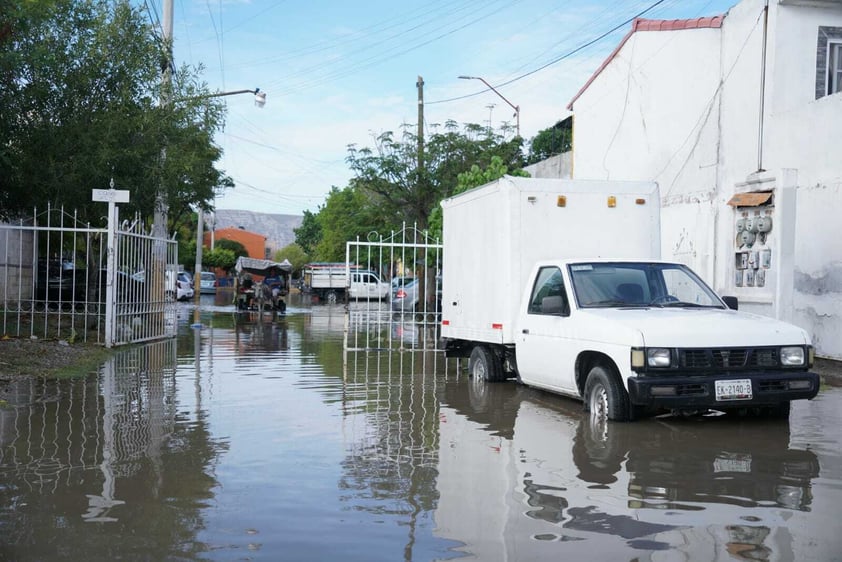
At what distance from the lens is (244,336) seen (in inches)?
860

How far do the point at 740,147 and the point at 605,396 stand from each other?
404 inches

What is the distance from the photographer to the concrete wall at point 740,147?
14820mm

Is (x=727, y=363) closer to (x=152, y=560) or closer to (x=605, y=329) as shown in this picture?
(x=605, y=329)

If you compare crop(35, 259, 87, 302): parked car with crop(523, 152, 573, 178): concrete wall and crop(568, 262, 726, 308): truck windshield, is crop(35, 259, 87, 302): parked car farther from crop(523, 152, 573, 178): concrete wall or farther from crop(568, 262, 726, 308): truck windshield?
crop(568, 262, 726, 308): truck windshield

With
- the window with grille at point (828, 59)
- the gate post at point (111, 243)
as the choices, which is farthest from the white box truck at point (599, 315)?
the window with grille at point (828, 59)

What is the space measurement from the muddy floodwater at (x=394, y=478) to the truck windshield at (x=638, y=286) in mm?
1301

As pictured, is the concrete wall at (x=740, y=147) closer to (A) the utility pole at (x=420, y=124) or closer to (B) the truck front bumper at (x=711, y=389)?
(B) the truck front bumper at (x=711, y=389)

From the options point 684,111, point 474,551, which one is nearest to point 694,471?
point 474,551

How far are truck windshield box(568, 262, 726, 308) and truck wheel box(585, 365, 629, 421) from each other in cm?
96

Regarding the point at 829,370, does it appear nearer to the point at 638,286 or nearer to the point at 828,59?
the point at 828,59

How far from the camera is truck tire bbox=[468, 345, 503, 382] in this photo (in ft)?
41.1

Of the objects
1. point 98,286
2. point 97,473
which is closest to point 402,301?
point 98,286

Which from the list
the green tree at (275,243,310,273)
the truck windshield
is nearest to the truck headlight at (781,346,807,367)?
the truck windshield

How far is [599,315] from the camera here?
9.31 m
